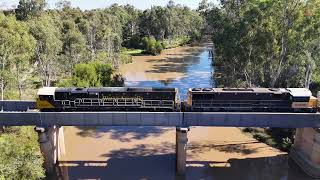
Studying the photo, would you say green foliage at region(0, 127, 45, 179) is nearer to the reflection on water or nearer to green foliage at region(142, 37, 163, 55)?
the reflection on water

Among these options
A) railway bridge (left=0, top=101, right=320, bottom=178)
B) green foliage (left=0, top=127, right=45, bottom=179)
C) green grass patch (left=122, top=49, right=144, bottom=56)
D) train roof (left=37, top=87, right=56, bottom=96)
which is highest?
green grass patch (left=122, top=49, right=144, bottom=56)

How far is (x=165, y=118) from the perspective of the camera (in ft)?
103

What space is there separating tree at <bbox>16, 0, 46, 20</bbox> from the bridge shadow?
2010 inches

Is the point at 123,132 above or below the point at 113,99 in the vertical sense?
below

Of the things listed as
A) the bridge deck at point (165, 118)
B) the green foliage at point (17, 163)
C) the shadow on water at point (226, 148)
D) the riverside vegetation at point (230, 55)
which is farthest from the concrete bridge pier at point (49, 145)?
the shadow on water at point (226, 148)

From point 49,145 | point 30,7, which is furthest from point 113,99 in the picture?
point 30,7

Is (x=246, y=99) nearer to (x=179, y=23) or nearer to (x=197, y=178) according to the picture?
(x=197, y=178)

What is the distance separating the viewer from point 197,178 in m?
33.4

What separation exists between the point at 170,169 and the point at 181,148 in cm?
333

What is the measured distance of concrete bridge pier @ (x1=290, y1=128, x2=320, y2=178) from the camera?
32.9m

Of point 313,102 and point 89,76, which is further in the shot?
point 89,76

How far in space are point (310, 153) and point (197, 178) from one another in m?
10.9

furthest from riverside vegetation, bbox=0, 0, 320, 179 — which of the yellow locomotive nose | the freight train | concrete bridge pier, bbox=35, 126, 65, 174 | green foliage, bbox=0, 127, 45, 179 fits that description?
the yellow locomotive nose

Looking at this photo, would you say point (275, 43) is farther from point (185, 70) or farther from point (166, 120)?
point (185, 70)
